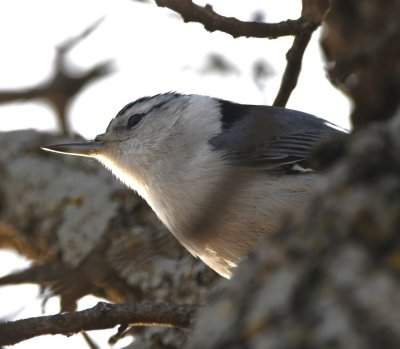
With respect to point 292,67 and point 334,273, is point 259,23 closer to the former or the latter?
point 292,67

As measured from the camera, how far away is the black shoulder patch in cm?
328

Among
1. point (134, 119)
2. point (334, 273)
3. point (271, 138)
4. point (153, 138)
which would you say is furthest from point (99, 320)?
point (134, 119)

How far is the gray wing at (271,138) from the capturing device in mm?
2982

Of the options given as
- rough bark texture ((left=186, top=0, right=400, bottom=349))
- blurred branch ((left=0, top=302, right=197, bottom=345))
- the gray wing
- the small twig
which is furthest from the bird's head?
rough bark texture ((left=186, top=0, right=400, bottom=349))

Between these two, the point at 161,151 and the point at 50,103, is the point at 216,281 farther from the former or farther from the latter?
the point at 50,103

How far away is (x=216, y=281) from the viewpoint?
310 centimetres

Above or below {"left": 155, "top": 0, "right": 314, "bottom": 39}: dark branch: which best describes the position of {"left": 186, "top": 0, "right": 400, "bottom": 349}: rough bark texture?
below

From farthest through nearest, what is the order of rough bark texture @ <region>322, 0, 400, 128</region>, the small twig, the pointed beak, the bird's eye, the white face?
the bird's eye
the pointed beak
the white face
the small twig
rough bark texture @ <region>322, 0, 400, 128</region>

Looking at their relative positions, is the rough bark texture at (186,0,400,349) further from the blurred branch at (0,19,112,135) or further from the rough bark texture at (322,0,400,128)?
the blurred branch at (0,19,112,135)

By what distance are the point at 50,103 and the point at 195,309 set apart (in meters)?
1.92

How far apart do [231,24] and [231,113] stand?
0.97 m

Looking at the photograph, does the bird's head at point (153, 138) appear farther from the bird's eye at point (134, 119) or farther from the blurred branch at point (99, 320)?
the blurred branch at point (99, 320)

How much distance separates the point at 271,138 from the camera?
3.09 m

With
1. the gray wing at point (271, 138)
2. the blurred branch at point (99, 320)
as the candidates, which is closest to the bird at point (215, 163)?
the gray wing at point (271, 138)
